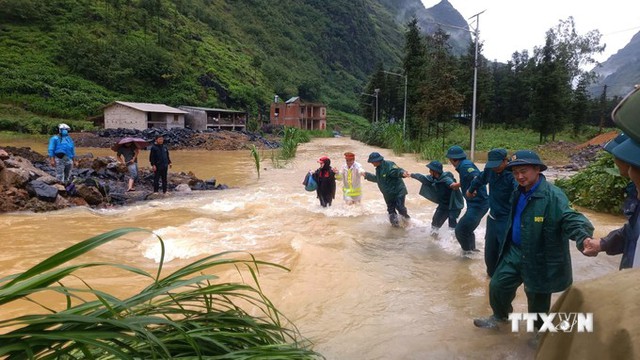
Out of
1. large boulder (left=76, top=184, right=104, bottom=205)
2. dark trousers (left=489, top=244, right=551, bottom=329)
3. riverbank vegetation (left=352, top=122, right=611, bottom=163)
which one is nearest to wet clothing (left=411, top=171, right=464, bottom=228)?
dark trousers (left=489, top=244, right=551, bottom=329)

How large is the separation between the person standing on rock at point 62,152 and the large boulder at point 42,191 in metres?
0.77

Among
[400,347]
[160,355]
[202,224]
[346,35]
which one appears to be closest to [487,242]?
[400,347]

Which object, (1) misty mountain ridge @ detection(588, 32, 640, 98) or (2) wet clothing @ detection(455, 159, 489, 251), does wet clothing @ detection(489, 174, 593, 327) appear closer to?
(2) wet clothing @ detection(455, 159, 489, 251)

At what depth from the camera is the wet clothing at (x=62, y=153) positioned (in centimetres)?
1009

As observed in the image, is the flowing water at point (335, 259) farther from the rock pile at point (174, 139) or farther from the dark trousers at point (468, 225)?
the rock pile at point (174, 139)

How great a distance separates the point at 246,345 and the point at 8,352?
100 centimetres

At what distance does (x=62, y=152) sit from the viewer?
10195mm

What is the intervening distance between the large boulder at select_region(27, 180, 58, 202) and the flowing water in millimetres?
586

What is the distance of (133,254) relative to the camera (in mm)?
6363

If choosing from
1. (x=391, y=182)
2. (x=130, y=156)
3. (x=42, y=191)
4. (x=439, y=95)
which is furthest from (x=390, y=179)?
(x=439, y=95)

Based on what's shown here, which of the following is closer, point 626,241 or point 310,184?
point 626,241

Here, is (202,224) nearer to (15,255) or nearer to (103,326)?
(15,255)

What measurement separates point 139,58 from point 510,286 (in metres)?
58.4

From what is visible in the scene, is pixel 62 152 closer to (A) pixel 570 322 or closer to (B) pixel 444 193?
(B) pixel 444 193
